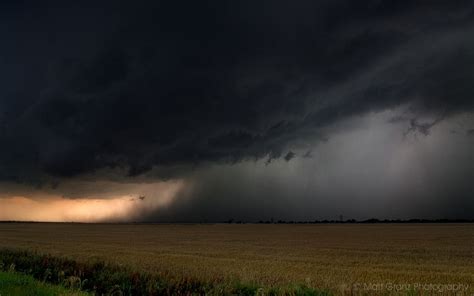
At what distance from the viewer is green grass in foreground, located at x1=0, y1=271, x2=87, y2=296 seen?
10.7m

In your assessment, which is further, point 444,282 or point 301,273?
point 301,273

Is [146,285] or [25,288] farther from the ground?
[25,288]

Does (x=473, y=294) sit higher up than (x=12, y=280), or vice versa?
(x=12, y=280)

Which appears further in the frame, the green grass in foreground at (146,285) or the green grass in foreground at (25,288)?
the green grass in foreground at (146,285)

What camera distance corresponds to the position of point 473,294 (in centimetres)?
1530

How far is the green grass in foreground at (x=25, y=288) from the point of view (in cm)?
1070

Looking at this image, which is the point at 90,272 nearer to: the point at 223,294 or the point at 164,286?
the point at 164,286

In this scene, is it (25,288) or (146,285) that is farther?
(146,285)

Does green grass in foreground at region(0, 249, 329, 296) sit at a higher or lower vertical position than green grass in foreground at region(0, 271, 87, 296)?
lower

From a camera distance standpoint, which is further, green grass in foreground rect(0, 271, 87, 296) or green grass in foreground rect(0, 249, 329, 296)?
green grass in foreground rect(0, 249, 329, 296)

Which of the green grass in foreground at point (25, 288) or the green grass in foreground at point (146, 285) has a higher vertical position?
the green grass in foreground at point (25, 288)

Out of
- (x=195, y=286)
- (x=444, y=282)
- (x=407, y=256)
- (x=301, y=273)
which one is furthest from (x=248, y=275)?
(x=407, y=256)

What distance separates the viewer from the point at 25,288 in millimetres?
11508

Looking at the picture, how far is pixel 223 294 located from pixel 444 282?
12.0m
